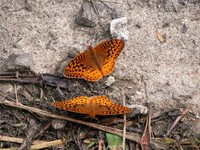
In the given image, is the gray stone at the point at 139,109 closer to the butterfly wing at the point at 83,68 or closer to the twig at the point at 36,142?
the butterfly wing at the point at 83,68

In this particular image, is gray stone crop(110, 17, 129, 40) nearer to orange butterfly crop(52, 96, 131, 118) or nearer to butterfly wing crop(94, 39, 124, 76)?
butterfly wing crop(94, 39, 124, 76)

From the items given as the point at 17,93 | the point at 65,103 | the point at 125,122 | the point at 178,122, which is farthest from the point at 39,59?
the point at 178,122

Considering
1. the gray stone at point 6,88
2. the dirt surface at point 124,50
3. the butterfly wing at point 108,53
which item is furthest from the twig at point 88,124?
the butterfly wing at point 108,53

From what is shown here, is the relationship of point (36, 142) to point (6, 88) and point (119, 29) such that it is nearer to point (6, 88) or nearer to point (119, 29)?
point (6, 88)

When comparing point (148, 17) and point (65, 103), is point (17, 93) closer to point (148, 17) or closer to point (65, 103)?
point (65, 103)

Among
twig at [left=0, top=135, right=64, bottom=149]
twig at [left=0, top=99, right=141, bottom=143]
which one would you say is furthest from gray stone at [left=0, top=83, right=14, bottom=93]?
twig at [left=0, top=135, right=64, bottom=149]

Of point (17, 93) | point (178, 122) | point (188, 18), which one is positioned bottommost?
point (178, 122)

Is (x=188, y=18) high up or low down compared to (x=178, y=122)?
up
